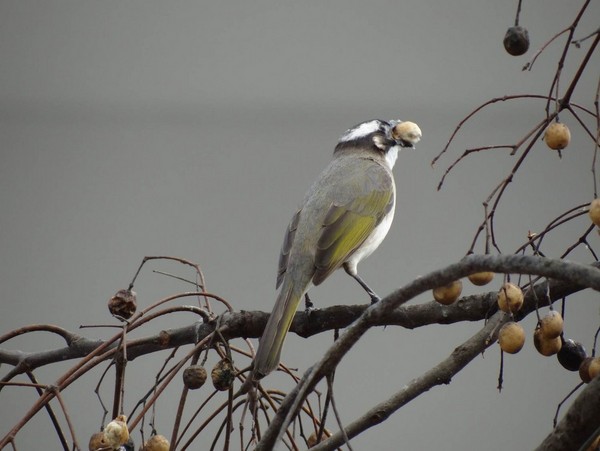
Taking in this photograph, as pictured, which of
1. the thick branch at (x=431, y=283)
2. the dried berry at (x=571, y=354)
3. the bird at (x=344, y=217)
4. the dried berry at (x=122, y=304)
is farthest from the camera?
the bird at (x=344, y=217)

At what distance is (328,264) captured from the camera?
2422 millimetres

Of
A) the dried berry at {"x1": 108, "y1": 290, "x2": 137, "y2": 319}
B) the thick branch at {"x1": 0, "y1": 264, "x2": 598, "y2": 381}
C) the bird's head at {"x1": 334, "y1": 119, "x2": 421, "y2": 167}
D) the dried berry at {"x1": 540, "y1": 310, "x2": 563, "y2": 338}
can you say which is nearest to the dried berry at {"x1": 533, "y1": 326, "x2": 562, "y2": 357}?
the dried berry at {"x1": 540, "y1": 310, "x2": 563, "y2": 338}

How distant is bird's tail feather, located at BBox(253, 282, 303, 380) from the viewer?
1775 mm

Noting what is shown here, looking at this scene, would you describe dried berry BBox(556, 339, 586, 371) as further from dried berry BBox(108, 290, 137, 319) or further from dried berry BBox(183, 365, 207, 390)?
dried berry BBox(108, 290, 137, 319)

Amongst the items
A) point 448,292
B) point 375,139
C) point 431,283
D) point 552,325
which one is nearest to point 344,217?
point 375,139

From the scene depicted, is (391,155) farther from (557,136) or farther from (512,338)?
(512,338)

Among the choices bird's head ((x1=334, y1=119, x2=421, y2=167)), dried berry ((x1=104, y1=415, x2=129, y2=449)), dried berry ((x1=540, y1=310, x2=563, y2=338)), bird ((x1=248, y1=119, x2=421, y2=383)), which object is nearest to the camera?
dried berry ((x1=104, y1=415, x2=129, y2=449))

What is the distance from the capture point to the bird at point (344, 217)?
7.80ft

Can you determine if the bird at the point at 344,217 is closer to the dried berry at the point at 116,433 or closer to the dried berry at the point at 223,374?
the dried berry at the point at 223,374

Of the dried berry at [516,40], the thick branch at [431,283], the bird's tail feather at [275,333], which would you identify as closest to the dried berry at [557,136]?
the dried berry at [516,40]

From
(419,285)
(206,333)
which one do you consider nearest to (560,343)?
(419,285)

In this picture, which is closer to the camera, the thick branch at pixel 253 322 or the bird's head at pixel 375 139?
the thick branch at pixel 253 322

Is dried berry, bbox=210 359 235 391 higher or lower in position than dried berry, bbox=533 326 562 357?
higher

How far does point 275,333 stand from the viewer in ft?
6.29
